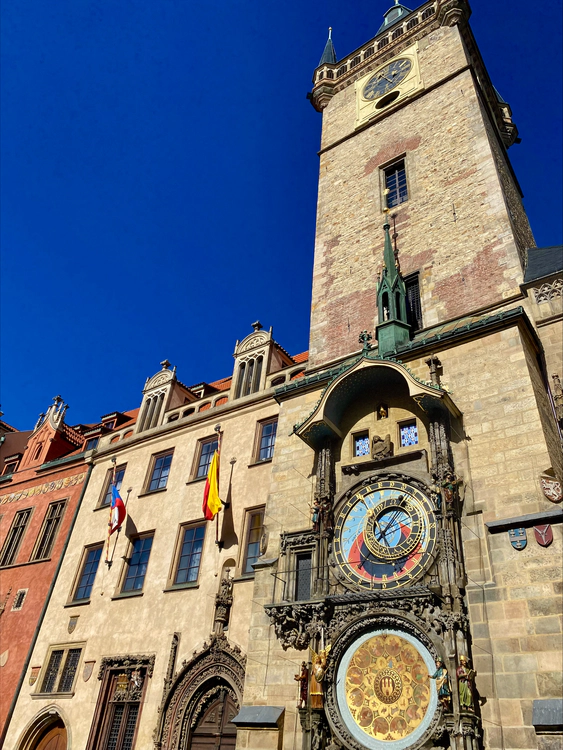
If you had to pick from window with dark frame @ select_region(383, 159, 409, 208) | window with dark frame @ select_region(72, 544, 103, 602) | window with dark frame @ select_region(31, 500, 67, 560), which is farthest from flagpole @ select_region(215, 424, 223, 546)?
window with dark frame @ select_region(383, 159, 409, 208)

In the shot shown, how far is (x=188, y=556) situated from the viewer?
1569 centimetres

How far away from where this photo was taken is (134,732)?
45.5 feet

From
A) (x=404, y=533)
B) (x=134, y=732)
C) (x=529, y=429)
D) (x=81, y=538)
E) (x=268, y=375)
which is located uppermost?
(x=268, y=375)

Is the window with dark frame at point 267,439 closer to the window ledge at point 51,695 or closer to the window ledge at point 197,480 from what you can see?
the window ledge at point 197,480

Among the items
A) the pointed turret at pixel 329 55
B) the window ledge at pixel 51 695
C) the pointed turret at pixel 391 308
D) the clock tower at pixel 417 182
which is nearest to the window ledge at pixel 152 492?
the window ledge at pixel 51 695

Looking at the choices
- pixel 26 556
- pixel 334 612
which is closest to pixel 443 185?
pixel 334 612

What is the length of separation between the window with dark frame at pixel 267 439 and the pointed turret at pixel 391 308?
4088mm

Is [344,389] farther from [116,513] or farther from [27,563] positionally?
[27,563]

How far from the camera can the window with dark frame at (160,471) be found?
18219 millimetres

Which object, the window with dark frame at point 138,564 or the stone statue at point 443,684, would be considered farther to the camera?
the window with dark frame at point 138,564

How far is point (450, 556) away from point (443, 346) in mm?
4640

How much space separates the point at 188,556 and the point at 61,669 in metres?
4.78

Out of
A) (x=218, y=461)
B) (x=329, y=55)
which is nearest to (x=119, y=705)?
(x=218, y=461)

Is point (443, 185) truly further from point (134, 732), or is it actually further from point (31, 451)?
point (31, 451)
